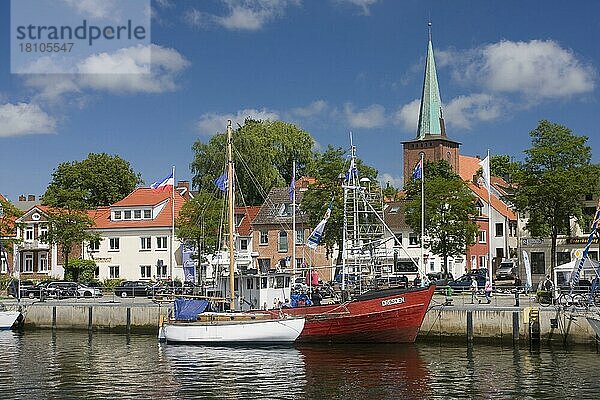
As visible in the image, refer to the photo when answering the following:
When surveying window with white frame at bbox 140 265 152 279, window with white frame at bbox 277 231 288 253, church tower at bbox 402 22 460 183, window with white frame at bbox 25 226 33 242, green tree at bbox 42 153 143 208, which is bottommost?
window with white frame at bbox 140 265 152 279

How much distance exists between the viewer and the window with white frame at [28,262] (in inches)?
3607

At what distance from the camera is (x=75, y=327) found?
55.0 meters

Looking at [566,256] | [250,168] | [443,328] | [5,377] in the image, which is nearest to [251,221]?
[250,168]

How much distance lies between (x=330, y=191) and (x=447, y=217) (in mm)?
9516

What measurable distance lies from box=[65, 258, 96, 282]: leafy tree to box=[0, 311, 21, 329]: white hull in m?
30.2

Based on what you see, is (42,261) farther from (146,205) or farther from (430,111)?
(430,111)

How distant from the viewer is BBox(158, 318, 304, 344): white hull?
45.2m

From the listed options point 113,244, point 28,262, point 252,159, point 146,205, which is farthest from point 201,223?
point 28,262

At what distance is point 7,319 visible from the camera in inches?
2175

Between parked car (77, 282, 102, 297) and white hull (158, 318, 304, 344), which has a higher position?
parked car (77, 282, 102, 297)

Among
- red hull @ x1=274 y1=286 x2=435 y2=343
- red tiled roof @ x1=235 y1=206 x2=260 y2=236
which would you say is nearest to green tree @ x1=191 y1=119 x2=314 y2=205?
red tiled roof @ x1=235 y1=206 x2=260 y2=236

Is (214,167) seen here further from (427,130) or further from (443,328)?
(443,328)

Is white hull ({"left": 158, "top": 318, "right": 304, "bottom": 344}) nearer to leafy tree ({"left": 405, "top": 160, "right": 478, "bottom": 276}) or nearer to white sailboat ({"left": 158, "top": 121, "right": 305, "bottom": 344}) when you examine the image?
white sailboat ({"left": 158, "top": 121, "right": 305, "bottom": 344})

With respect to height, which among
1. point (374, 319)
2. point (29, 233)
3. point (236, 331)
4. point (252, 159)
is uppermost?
point (252, 159)
